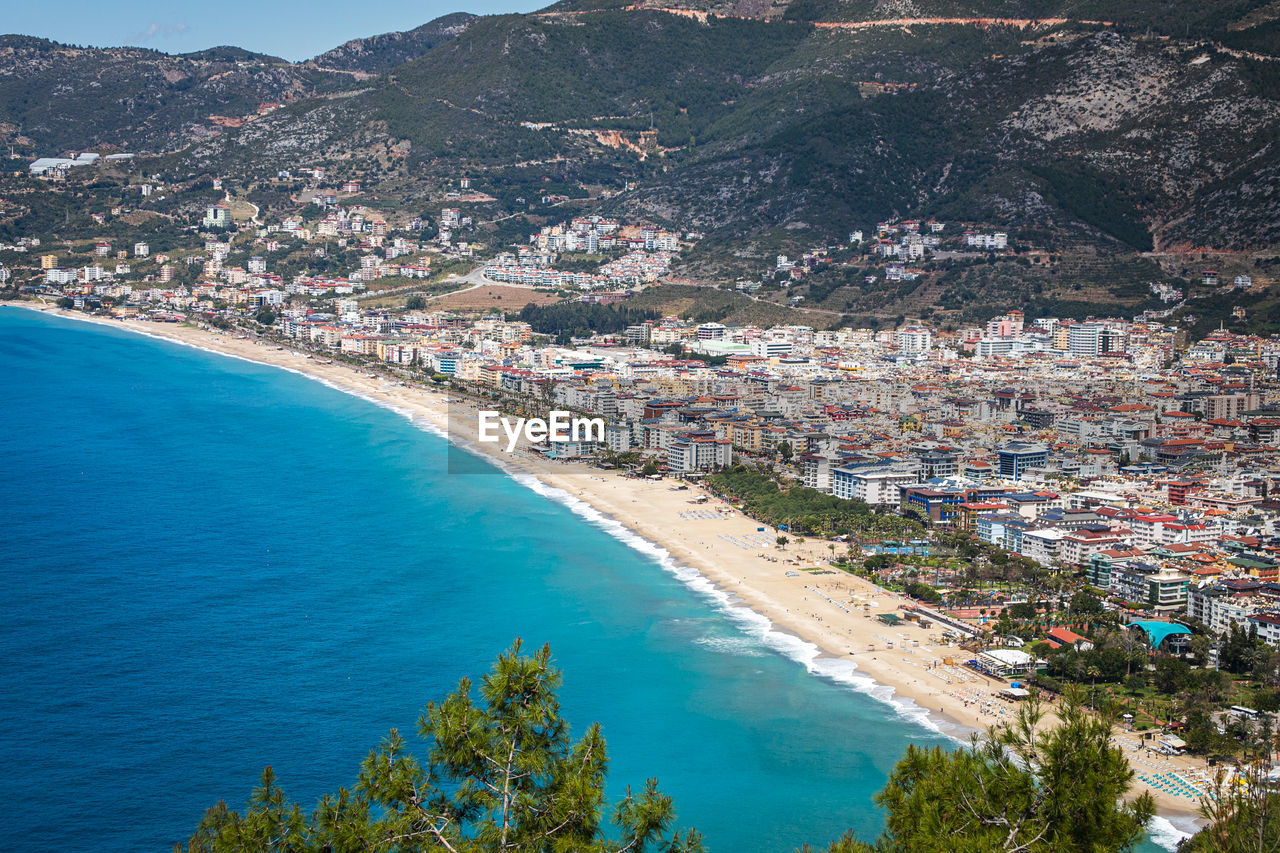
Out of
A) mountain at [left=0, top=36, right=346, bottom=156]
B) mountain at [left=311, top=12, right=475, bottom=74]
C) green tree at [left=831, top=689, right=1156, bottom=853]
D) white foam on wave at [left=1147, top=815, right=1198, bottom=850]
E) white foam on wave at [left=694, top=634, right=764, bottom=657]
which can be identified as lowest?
white foam on wave at [left=1147, top=815, right=1198, bottom=850]

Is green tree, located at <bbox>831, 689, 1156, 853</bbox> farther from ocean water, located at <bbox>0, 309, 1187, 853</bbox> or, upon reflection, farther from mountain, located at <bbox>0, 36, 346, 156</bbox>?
mountain, located at <bbox>0, 36, 346, 156</bbox>

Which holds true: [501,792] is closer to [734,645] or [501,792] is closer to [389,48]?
[734,645]

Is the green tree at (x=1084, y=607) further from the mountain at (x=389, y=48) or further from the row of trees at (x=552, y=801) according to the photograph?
the mountain at (x=389, y=48)

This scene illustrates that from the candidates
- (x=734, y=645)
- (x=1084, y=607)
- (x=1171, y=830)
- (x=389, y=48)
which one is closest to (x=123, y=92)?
(x=389, y=48)

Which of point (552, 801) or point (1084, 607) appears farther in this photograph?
point (1084, 607)

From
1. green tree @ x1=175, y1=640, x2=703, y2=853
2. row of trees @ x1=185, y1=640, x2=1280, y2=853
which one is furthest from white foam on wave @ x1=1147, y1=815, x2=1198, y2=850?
green tree @ x1=175, y1=640, x2=703, y2=853

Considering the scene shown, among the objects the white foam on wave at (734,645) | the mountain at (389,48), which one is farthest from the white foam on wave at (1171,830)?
the mountain at (389,48)
